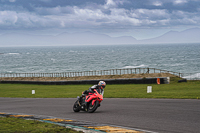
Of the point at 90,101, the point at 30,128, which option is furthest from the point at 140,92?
the point at 30,128

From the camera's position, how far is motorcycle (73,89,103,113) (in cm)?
1216

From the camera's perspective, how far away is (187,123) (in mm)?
9164

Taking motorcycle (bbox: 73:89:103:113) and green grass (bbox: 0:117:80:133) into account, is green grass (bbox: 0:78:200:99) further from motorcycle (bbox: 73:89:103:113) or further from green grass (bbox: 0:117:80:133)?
green grass (bbox: 0:117:80:133)

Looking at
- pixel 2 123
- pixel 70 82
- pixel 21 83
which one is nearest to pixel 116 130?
pixel 2 123

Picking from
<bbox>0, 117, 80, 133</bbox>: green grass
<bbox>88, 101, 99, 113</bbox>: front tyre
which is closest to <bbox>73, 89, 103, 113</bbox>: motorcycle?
<bbox>88, 101, 99, 113</bbox>: front tyre

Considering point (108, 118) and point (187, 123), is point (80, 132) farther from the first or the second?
point (187, 123)

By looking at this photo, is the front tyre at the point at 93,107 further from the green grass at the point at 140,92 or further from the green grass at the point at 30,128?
the green grass at the point at 140,92

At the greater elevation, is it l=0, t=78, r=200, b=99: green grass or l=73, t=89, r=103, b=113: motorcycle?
l=73, t=89, r=103, b=113: motorcycle

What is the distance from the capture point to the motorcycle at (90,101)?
1216cm

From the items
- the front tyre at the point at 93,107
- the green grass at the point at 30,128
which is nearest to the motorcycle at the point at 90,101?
the front tyre at the point at 93,107

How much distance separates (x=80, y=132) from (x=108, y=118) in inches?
111

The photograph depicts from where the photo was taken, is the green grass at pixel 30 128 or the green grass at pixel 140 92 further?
the green grass at pixel 140 92

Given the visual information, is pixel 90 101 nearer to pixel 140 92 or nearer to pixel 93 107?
→ pixel 93 107

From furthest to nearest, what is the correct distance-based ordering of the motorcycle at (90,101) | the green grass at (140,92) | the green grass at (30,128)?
the green grass at (140,92)
the motorcycle at (90,101)
the green grass at (30,128)
